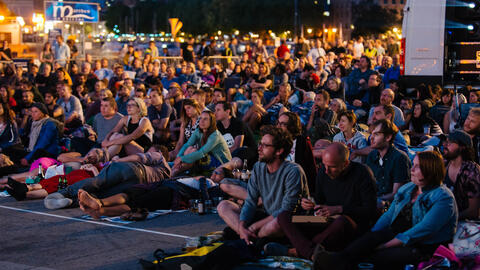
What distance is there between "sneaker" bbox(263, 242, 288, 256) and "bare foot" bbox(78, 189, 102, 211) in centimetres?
267

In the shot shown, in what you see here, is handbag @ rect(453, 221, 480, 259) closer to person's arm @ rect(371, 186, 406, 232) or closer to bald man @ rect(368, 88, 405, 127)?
person's arm @ rect(371, 186, 406, 232)

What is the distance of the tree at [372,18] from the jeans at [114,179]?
64734 mm

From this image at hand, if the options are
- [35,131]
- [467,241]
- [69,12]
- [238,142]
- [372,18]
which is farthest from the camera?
[372,18]

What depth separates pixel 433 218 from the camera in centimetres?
618

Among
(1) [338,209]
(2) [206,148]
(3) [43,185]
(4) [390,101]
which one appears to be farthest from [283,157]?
(4) [390,101]

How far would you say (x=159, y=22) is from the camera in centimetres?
9306

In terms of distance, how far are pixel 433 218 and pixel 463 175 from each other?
108cm

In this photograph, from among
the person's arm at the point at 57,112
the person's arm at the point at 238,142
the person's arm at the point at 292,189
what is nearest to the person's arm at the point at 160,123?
the person's arm at the point at 57,112

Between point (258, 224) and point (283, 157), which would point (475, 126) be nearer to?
point (283, 157)

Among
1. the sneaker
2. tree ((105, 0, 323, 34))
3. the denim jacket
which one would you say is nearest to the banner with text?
tree ((105, 0, 323, 34))

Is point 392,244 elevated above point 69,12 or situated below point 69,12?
below

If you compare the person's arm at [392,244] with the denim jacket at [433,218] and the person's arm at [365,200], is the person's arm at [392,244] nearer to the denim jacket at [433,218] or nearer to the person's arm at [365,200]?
the denim jacket at [433,218]

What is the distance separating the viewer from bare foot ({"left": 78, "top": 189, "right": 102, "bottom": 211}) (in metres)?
8.71

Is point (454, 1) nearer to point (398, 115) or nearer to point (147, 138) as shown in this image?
point (398, 115)
